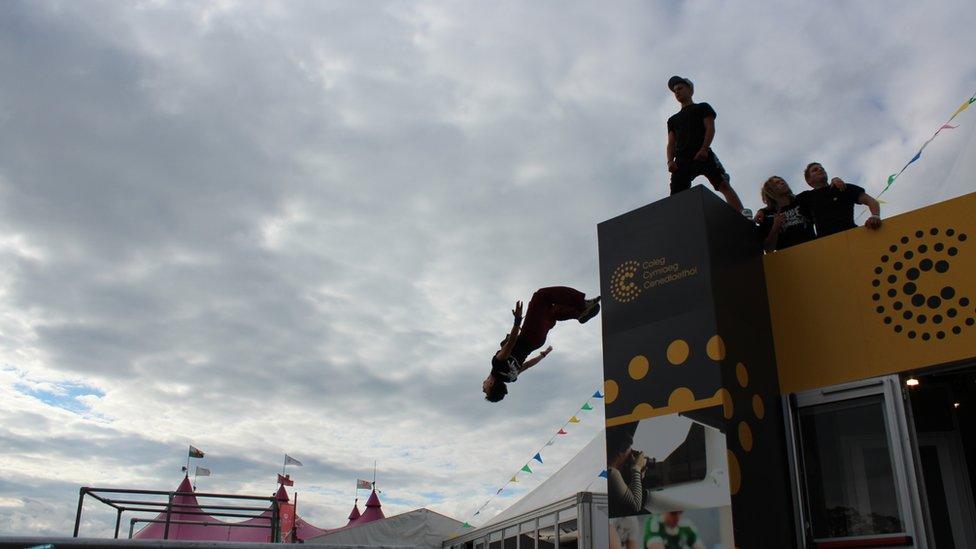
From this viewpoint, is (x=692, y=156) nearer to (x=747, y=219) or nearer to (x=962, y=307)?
(x=747, y=219)

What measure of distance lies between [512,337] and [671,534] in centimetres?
371

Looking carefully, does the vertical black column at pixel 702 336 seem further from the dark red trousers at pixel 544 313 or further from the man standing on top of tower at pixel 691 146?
the dark red trousers at pixel 544 313

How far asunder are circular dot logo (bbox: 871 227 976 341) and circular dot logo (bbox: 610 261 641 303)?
1.77 metres

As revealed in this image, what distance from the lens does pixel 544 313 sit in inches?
338

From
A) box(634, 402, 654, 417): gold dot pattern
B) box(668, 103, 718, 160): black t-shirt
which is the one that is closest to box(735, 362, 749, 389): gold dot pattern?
box(634, 402, 654, 417): gold dot pattern

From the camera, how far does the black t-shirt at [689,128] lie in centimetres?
700

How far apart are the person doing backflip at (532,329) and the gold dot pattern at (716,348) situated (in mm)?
2713

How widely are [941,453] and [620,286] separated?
9.73 ft

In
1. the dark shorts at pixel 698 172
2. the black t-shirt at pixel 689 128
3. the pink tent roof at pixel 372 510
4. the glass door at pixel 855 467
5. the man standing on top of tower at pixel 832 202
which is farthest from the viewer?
the pink tent roof at pixel 372 510

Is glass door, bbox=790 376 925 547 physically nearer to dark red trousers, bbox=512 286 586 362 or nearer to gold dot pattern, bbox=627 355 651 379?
gold dot pattern, bbox=627 355 651 379

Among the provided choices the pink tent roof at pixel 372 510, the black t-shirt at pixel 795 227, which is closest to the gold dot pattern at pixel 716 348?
the black t-shirt at pixel 795 227

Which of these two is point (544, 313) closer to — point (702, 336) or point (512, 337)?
point (512, 337)

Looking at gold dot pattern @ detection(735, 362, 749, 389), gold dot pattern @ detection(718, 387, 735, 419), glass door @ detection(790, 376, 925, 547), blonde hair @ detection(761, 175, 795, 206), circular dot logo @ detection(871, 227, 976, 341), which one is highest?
blonde hair @ detection(761, 175, 795, 206)

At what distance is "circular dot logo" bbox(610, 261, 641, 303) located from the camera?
6243 millimetres
